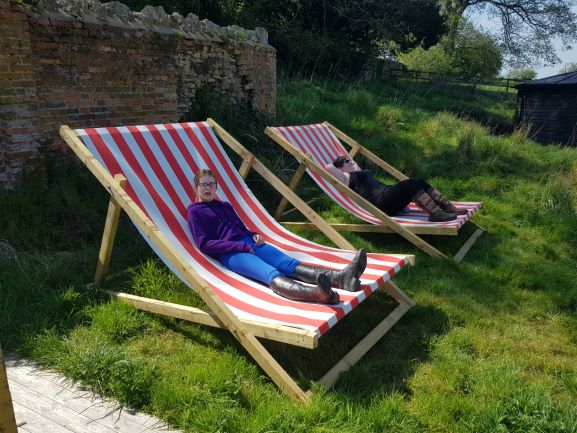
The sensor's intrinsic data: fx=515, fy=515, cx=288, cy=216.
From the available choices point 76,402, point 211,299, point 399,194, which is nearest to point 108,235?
point 211,299

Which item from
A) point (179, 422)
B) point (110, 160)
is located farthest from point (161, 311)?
point (110, 160)

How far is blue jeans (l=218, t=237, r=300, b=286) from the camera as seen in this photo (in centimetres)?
310

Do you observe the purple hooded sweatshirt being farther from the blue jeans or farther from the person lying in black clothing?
the person lying in black clothing

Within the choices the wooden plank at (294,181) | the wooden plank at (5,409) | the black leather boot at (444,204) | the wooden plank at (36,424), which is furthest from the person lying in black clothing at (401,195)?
the wooden plank at (5,409)

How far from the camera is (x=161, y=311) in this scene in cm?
305

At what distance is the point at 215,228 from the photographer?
3.48 meters

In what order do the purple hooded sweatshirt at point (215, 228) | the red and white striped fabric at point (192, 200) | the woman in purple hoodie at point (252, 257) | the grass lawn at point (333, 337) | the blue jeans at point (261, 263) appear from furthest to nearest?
the purple hooded sweatshirt at point (215, 228)
the blue jeans at point (261, 263)
the woman in purple hoodie at point (252, 257)
the red and white striped fabric at point (192, 200)
the grass lawn at point (333, 337)

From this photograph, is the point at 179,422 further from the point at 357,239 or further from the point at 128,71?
the point at 128,71

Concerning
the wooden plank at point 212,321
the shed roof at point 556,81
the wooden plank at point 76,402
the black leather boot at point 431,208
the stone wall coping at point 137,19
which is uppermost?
the shed roof at point 556,81

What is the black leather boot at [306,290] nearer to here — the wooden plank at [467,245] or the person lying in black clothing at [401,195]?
the wooden plank at [467,245]

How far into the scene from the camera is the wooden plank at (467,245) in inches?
178

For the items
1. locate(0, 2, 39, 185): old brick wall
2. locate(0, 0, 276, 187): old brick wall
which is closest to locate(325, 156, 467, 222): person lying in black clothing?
locate(0, 0, 276, 187): old brick wall

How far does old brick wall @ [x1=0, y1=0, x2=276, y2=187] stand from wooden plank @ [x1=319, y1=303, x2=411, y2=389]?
3.19 metres

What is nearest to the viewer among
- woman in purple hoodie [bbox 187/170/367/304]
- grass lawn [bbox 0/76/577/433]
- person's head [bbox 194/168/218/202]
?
grass lawn [bbox 0/76/577/433]
